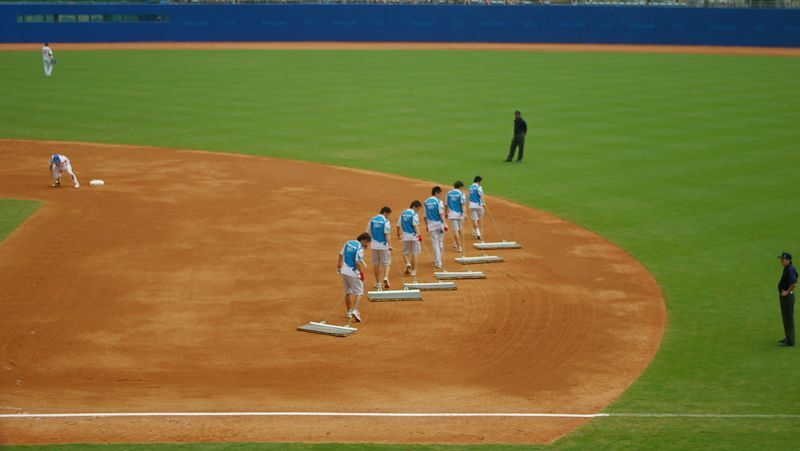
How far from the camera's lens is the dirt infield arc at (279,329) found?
14367 millimetres

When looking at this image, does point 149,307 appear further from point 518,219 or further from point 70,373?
point 518,219

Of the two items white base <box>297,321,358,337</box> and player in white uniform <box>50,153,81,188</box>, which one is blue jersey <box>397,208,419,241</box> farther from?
player in white uniform <box>50,153,81,188</box>

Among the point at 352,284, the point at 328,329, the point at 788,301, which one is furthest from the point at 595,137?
the point at 328,329

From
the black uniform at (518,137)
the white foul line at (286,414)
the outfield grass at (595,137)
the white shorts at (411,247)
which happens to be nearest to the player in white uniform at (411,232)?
the white shorts at (411,247)

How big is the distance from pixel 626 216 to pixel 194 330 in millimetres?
13615

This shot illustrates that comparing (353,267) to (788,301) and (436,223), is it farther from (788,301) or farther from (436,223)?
(788,301)

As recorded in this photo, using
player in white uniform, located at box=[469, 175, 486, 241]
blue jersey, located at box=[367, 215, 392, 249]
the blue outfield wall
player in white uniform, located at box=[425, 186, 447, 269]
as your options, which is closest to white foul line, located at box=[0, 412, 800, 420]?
blue jersey, located at box=[367, 215, 392, 249]

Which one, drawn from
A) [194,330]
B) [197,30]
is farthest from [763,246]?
[197,30]

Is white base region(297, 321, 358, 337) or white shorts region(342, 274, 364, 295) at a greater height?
white shorts region(342, 274, 364, 295)

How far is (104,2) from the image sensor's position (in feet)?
234

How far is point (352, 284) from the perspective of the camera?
1833 centimetres

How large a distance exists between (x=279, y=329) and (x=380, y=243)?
311 cm

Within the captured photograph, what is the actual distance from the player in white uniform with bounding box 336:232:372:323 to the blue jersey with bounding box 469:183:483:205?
20.9ft

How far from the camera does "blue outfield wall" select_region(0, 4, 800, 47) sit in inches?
2655
